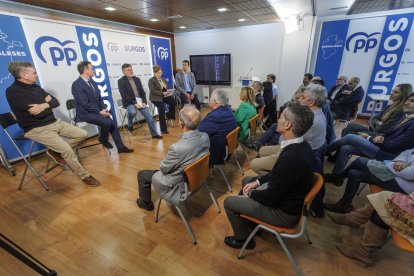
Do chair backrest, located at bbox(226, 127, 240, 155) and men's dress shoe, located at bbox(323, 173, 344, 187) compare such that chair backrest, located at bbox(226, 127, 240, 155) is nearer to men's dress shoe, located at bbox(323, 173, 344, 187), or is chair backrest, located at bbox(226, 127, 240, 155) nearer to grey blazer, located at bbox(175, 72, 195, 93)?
men's dress shoe, located at bbox(323, 173, 344, 187)

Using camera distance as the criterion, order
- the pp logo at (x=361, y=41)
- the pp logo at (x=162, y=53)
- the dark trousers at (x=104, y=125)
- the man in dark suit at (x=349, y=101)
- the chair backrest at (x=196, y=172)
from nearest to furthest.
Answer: the chair backrest at (x=196, y=172) → the dark trousers at (x=104, y=125) → the man in dark suit at (x=349, y=101) → the pp logo at (x=361, y=41) → the pp logo at (x=162, y=53)

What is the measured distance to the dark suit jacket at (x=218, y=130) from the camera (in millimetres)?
2410

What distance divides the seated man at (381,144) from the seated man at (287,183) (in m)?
1.47

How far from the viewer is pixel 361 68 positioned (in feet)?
18.7

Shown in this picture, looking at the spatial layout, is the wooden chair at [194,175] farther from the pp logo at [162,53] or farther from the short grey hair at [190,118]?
the pp logo at [162,53]

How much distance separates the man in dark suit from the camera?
160 inches

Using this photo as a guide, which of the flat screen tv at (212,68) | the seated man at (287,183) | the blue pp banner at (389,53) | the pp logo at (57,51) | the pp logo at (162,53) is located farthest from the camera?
the flat screen tv at (212,68)

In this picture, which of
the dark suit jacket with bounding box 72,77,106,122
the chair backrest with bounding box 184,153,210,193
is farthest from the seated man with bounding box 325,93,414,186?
the dark suit jacket with bounding box 72,77,106,122

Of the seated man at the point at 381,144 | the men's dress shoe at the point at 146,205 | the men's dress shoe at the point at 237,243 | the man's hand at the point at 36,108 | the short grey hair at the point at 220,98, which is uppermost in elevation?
the short grey hair at the point at 220,98

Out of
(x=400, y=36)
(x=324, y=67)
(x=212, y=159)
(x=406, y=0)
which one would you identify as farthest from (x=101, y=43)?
(x=400, y=36)

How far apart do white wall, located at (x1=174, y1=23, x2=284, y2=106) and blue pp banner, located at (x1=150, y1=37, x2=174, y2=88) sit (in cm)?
170

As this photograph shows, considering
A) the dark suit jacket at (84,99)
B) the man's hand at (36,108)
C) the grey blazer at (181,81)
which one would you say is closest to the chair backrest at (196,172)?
the man's hand at (36,108)

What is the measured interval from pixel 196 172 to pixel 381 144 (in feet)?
7.48

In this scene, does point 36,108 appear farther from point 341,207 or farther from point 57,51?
point 341,207
